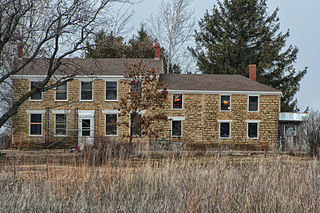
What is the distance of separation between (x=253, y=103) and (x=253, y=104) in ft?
0.25

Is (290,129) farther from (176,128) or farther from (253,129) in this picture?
(176,128)

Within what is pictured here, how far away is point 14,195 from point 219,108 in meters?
21.8

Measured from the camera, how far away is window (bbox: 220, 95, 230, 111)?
2881cm

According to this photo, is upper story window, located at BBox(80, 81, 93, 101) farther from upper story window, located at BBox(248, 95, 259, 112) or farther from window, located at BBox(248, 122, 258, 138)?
window, located at BBox(248, 122, 258, 138)

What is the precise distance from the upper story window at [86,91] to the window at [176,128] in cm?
642

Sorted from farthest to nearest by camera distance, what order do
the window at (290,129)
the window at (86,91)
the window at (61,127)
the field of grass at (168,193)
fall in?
the window at (290,129) → the window at (86,91) → the window at (61,127) → the field of grass at (168,193)

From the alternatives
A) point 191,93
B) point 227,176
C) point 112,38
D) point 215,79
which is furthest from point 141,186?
point 215,79

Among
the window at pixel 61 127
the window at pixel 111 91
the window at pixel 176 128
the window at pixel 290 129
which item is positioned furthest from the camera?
the window at pixel 290 129

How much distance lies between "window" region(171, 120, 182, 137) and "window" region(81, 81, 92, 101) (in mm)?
6504

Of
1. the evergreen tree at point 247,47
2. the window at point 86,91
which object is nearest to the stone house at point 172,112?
the window at point 86,91

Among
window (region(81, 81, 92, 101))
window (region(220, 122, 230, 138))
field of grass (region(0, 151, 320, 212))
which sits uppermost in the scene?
window (region(81, 81, 92, 101))

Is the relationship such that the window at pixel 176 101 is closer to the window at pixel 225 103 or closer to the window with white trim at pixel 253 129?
the window at pixel 225 103

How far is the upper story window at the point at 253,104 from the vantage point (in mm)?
28859

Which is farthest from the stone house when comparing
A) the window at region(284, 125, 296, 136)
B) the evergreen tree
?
the evergreen tree
